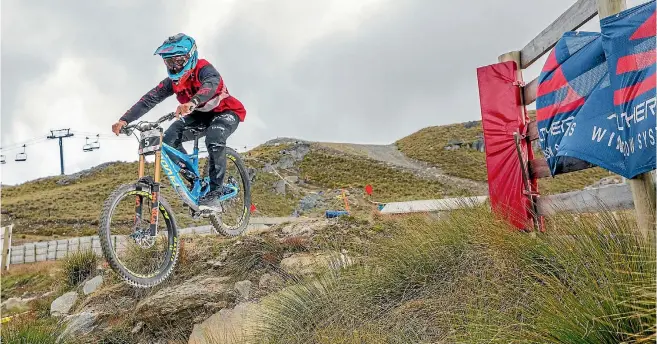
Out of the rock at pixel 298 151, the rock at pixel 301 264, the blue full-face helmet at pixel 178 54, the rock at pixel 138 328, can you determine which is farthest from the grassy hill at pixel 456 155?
the blue full-face helmet at pixel 178 54

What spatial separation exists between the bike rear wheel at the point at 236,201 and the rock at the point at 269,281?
0.91 m

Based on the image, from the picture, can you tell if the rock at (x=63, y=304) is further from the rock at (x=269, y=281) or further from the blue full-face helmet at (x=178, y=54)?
the blue full-face helmet at (x=178, y=54)

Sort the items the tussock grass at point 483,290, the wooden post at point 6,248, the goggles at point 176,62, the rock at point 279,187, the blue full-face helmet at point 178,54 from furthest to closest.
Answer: the rock at point 279,187, the wooden post at point 6,248, the goggles at point 176,62, the blue full-face helmet at point 178,54, the tussock grass at point 483,290

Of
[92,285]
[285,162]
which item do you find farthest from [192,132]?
[285,162]

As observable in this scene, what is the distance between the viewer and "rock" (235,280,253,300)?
660 centimetres

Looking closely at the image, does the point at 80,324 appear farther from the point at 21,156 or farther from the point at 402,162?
the point at 402,162

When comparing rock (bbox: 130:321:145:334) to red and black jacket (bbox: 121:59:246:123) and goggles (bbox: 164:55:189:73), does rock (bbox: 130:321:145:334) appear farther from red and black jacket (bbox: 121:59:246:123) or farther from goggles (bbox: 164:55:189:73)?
goggles (bbox: 164:55:189:73)

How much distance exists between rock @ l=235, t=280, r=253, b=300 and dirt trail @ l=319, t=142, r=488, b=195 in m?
40.9

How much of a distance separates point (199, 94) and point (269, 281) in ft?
8.17

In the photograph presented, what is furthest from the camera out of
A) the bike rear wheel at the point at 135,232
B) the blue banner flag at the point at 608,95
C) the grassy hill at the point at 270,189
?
the grassy hill at the point at 270,189

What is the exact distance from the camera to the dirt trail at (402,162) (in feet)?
169

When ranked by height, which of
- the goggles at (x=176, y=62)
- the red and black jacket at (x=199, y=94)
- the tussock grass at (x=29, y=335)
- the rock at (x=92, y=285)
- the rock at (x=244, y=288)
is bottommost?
the tussock grass at (x=29, y=335)

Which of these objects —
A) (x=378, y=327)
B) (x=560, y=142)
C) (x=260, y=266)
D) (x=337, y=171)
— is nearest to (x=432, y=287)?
(x=378, y=327)

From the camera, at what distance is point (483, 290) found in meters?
Answer: 3.66
